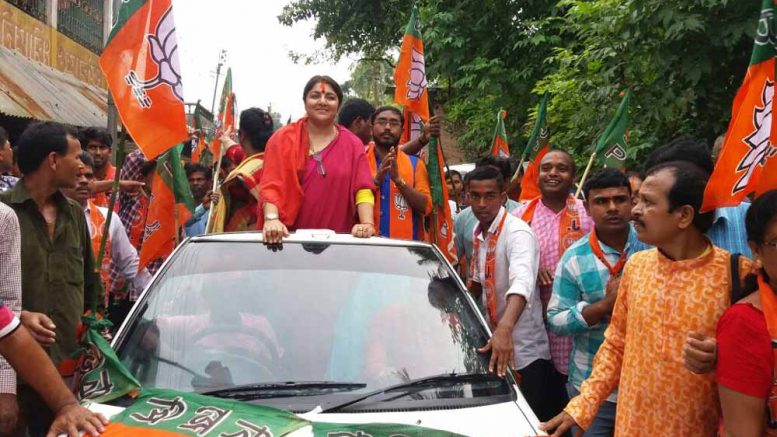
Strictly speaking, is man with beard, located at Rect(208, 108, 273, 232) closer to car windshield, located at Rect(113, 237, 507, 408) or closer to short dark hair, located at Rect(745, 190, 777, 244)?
car windshield, located at Rect(113, 237, 507, 408)

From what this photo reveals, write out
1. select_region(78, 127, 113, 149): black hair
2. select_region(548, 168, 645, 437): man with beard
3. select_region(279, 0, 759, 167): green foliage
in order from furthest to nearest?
1. select_region(279, 0, 759, 167): green foliage
2. select_region(78, 127, 113, 149): black hair
3. select_region(548, 168, 645, 437): man with beard

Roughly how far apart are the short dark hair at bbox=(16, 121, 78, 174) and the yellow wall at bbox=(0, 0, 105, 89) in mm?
9687

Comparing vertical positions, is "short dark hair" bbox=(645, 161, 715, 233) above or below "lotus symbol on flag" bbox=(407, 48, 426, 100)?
below

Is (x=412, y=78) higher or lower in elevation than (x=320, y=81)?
higher

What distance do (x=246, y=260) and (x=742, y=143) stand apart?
1.99 meters

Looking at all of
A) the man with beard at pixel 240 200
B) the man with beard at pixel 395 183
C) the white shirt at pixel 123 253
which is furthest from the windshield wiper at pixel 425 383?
the white shirt at pixel 123 253

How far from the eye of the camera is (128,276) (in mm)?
5227

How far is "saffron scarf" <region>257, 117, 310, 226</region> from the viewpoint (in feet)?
14.5

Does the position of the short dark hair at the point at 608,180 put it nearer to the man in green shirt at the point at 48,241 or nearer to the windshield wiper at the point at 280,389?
the windshield wiper at the point at 280,389

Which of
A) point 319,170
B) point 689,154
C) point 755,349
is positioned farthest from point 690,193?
point 319,170

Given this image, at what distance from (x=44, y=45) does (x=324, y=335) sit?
13.3m

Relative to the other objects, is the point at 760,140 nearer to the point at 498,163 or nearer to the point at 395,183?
the point at 395,183

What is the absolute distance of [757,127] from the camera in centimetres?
299

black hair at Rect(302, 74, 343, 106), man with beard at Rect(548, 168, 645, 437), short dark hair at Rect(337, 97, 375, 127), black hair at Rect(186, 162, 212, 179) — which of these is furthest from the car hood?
black hair at Rect(186, 162, 212, 179)
